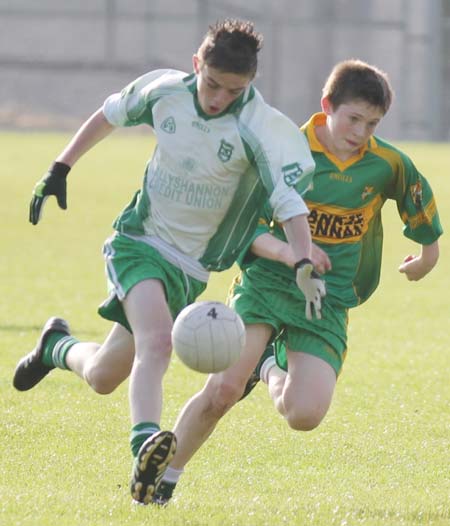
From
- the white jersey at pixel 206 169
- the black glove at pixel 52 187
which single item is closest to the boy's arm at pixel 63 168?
the black glove at pixel 52 187

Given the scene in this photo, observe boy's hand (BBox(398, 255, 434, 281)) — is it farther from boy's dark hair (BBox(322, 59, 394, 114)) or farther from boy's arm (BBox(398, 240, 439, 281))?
boy's dark hair (BBox(322, 59, 394, 114))

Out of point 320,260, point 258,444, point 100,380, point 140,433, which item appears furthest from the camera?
point 258,444

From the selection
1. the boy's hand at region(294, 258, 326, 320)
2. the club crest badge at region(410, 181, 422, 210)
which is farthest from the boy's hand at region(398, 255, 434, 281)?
the boy's hand at region(294, 258, 326, 320)

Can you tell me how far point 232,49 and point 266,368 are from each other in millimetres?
1651

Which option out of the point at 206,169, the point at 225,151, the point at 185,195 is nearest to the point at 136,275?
the point at 185,195

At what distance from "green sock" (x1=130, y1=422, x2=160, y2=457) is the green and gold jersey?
1.07 metres

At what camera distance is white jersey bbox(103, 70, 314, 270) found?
5.55m

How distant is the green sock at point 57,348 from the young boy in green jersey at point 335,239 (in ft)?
3.22

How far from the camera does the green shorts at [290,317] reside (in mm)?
6102

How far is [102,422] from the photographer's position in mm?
7266

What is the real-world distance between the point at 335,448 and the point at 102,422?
1216mm

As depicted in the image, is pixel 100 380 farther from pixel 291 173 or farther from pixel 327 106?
pixel 327 106

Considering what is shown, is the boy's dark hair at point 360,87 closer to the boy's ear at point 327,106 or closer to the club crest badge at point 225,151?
the boy's ear at point 327,106

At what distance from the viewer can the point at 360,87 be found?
5941mm
